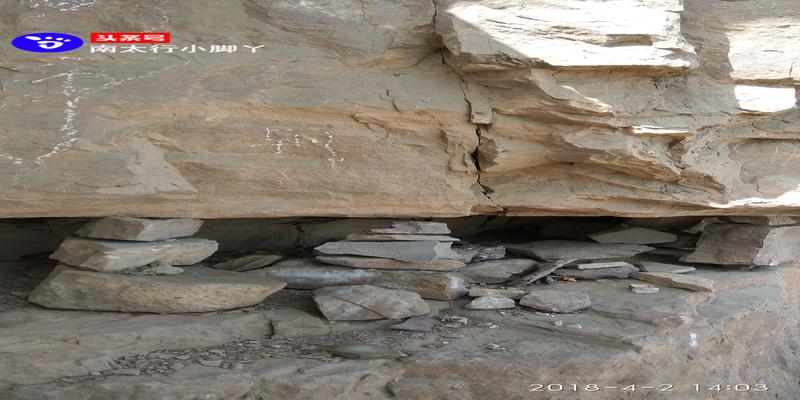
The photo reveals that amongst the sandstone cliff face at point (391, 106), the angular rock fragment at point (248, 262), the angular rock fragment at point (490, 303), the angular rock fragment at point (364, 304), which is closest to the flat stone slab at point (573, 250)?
the sandstone cliff face at point (391, 106)

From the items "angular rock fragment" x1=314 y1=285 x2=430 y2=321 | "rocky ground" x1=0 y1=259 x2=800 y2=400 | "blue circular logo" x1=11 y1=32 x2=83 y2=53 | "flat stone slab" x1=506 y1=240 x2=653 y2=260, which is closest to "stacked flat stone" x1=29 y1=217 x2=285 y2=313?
"rocky ground" x1=0 y1=259 x2=800 y2=400

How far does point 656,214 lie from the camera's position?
6.52 meters

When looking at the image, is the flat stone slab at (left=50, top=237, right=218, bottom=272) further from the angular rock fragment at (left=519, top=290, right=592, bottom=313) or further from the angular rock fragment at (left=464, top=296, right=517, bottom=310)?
the angular rock fragment at (left=519, top=290, right=592, bottom=313)

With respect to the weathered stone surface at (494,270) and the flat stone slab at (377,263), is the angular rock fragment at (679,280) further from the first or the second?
the flat stone slab at (377,263)

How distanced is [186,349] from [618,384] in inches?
112

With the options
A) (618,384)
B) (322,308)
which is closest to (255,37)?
(322,308)

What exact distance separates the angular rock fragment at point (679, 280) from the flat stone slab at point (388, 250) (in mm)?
1893

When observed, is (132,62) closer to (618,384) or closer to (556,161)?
(556,161)

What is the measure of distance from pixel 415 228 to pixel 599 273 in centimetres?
173

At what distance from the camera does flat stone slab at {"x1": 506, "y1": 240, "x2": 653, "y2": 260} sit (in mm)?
6861

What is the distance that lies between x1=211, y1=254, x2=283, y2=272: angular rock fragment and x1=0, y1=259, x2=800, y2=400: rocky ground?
305 mm

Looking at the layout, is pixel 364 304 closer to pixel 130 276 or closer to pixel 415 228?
pixel 415 228

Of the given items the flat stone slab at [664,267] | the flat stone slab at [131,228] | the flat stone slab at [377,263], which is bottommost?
the flat stone slab at [664,267]

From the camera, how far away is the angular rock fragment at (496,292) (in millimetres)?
6055
